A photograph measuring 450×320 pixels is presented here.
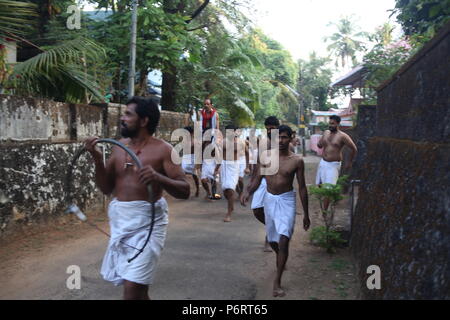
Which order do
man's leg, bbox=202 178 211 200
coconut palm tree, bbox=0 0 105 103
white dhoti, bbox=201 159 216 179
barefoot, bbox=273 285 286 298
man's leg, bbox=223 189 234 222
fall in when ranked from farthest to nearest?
man's leg, bbox=202 178 211 200
white dhoti, bbox=201 159 216 179
man's leg, bbox=223 189 234 222
coconut palm tree, bbox=0 0 105 103
barefoot, bbox=273 285 286 298

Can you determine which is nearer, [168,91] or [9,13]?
[9,13]

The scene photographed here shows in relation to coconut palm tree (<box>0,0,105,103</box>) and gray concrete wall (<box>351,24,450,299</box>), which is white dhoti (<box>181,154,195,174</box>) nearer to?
coconut palm tree (<box>0,0,105,103</box>)

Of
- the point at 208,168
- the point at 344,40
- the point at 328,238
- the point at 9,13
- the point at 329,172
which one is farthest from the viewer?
the point at 344,40

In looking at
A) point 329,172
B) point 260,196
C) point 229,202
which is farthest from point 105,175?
point 329,172

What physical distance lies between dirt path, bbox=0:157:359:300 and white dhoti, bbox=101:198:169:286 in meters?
1.22

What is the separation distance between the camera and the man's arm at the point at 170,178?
128 inches

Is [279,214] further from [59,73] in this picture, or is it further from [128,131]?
[59,73]

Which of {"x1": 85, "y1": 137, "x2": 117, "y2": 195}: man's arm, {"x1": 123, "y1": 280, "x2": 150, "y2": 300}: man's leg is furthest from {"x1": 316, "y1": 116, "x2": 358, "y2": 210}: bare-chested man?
{"x1": 123, "y1": 280, "x2": 150, "y2": 300}: man's leg

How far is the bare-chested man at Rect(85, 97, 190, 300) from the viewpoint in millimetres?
3484

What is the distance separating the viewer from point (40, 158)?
24.0 feet

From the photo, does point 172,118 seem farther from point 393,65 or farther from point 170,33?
point 393,65

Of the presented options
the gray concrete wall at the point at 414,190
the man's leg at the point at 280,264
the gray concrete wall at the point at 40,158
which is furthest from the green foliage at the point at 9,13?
the gray concrete wall at the point at 414,190

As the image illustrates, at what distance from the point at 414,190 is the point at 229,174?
20.4 ft

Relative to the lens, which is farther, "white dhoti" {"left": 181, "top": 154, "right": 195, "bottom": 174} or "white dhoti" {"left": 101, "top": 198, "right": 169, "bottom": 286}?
"white dhoti" {"left": 181, "top": 154, "right": 195, "bottom": 174}
